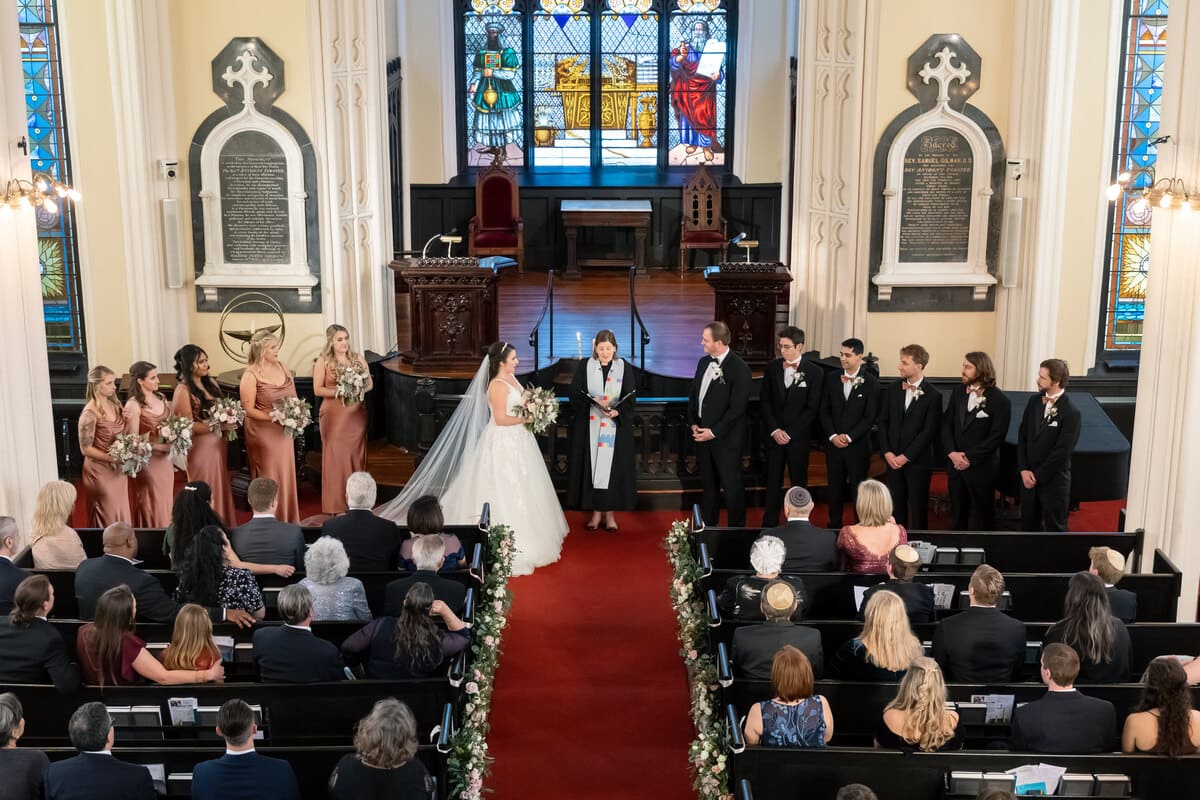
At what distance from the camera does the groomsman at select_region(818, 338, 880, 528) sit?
33.7ft

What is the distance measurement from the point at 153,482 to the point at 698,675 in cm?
495

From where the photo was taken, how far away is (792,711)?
602 cm

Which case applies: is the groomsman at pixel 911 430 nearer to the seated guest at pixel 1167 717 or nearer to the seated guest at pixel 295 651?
the seated guest at pixel 1167 717

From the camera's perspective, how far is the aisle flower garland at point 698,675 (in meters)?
6.60

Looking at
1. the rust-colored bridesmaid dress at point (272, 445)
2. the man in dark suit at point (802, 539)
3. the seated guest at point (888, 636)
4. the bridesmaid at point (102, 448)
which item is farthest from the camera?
the rust-colored bridesmaid dress at point (272, 445)

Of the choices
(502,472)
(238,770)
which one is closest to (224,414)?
(502,472)

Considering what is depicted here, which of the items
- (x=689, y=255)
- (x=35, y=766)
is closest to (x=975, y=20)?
(x=689, y=255)

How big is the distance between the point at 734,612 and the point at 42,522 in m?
4.14

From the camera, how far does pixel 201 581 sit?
7246 millimetres

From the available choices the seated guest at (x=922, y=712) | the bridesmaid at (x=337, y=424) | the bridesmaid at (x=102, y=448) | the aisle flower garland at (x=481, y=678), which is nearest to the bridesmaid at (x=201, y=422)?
the bridesmaid at (x=102, y=448)

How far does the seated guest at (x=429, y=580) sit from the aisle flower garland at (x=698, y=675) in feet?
4.58

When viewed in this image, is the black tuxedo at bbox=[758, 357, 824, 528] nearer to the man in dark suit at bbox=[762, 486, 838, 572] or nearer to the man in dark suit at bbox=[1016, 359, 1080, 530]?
the man in dark suit at bbox=[1016, 359, 1080, 530]

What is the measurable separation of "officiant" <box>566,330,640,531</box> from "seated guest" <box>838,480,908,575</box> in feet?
10.8

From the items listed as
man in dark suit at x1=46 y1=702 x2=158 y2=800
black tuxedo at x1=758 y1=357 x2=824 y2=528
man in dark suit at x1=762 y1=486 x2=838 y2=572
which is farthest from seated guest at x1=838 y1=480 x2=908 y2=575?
man in dark suit at x1=46 y1=702 x2=158 y2=800
